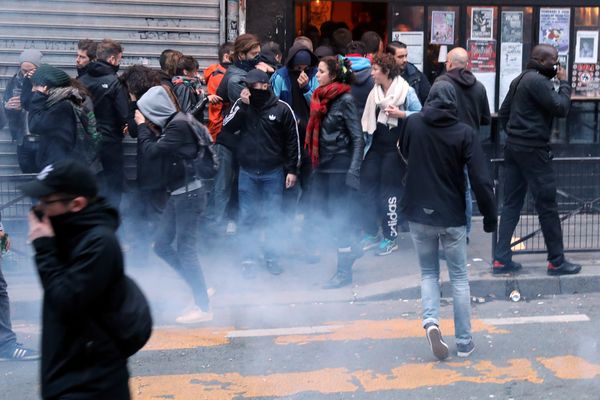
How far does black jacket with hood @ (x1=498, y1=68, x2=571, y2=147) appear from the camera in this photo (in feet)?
25.7

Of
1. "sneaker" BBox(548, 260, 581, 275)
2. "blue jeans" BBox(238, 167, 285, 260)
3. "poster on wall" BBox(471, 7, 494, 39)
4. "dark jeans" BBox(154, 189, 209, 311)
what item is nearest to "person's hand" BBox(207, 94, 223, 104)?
"blue jeans" BBox(238, 167, 285, 260)

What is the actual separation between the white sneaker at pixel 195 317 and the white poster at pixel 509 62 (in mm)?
5162

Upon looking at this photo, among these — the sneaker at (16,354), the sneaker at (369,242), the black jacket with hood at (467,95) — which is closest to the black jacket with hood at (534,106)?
the black jacket with hood at (467,95)

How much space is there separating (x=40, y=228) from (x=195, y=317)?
3769 mm

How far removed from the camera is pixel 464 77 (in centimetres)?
841

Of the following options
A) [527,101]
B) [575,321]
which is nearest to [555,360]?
[575,321]

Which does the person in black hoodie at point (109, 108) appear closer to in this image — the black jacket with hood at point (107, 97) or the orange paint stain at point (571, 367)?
the black jacket with hood at point (107, 97)

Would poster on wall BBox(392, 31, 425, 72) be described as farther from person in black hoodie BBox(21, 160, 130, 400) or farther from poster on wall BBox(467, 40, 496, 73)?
person in black hoodie BBox(21, 160, 130, 400)

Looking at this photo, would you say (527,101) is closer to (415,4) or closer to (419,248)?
(419,248)

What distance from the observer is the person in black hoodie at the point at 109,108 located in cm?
905

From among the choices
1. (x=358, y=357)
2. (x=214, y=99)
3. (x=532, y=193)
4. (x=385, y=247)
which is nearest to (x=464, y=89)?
(x=532, y=193)

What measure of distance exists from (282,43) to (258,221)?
9.72 ft

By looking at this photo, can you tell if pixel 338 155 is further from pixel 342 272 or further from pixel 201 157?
pixel 201 157

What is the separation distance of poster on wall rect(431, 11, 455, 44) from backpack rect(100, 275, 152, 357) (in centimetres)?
768
